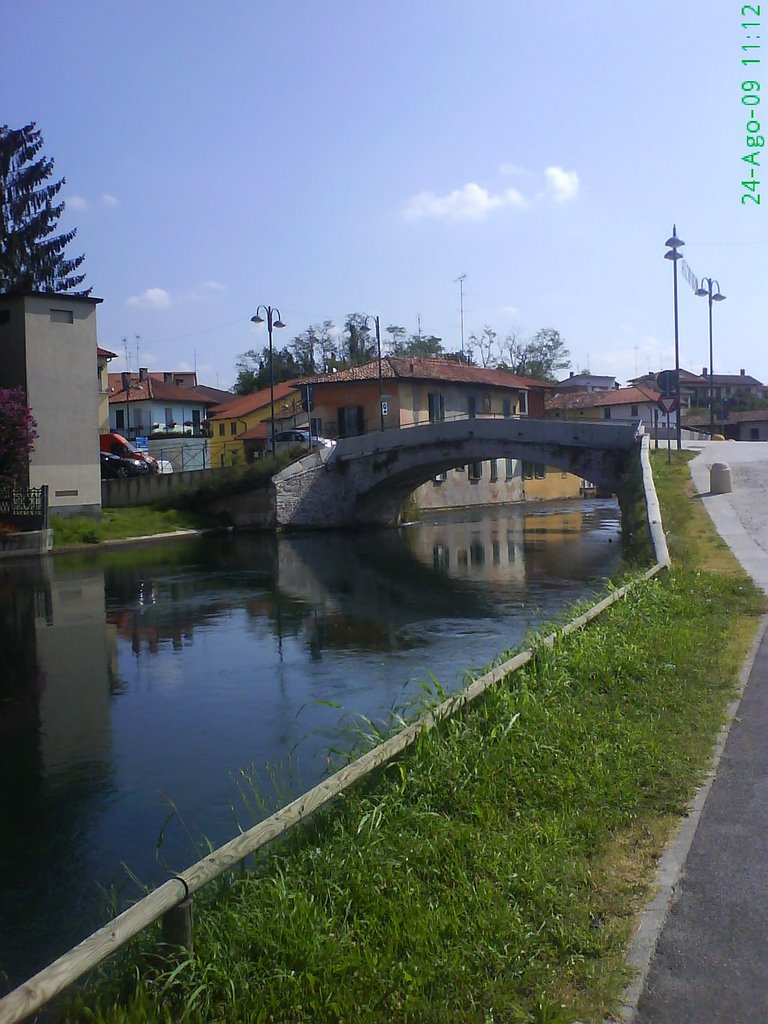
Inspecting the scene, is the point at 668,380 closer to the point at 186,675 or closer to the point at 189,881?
the point at 186,675

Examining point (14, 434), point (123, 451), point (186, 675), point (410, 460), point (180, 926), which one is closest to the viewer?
point (180, 926)

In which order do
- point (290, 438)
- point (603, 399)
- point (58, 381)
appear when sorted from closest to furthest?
point (58, 381) → point (290, 438) → point (603, 399)

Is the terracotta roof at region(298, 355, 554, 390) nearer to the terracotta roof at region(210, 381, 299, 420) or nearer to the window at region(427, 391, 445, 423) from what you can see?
the window at region(427, 391, 445, 423)

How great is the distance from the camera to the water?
24.6 feet

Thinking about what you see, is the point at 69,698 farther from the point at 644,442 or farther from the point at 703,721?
the point at 644,442

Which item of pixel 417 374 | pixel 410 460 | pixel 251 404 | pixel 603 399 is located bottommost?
pixel 410 460

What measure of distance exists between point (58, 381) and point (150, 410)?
31.6 metres

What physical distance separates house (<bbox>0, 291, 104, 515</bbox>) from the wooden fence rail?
95.5 feet

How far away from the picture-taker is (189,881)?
13.3 feet

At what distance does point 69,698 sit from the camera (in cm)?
1295

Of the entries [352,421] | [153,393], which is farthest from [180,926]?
[153,393]

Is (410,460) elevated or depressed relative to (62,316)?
depressed

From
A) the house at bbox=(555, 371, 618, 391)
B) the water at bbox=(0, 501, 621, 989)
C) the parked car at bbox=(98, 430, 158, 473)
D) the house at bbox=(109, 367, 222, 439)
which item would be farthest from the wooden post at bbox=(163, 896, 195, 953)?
the house at bbox=(555, 371, 618, 391)

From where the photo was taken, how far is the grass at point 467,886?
12.5 ft
